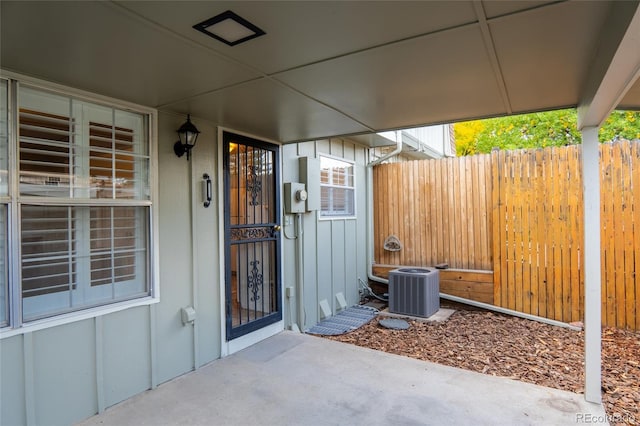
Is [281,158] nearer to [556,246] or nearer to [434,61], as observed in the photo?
[434,61]

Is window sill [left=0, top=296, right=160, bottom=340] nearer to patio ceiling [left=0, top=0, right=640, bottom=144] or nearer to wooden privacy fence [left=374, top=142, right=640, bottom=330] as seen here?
patio ceiling [left=0, top=0, right=640, bottom=144]

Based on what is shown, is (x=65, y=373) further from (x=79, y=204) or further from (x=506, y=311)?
(x=506, y=311)

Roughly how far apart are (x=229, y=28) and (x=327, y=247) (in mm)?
4104

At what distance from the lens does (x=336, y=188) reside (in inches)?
238

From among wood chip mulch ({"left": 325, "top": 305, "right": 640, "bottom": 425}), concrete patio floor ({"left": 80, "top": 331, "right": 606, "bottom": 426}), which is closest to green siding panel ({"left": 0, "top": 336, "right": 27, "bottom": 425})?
concrete patio floor ({"left": 80, "top": 331, "right": 606, "bottom": 426})

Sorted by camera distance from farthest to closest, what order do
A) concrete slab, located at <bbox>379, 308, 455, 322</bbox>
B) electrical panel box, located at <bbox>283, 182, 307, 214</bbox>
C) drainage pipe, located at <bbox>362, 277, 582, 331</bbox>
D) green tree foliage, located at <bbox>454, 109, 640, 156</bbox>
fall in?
1. green tree foliage, located at <bbox>454, 109, 640, 156</bbox>
2. concrete slab, located at <bbox>379, 308, 455, 322</bbox>
3. drainage pipe, located at <bbox>362, 277, 582, 331</bbox>
4. electrical panel box, located at <bbox>283, 182, 307, 214</bbox>

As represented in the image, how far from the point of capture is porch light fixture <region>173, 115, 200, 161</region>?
3236 mm

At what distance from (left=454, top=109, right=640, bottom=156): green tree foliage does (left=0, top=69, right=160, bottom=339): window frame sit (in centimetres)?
961

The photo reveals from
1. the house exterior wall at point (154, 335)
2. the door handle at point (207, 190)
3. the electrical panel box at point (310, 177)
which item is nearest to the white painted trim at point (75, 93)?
the house exterior wall at point (154, 335)

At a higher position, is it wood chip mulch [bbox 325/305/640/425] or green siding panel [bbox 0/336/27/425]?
green siding panel [bbox 0/336/27/425]

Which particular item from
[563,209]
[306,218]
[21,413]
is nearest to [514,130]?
[563,209]

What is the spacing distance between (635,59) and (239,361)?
368cm

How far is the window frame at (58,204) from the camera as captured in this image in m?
2.28

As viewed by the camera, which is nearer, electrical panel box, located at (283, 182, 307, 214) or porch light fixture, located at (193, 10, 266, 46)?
porch light fixture, located at (193, 10, 266, 46)
